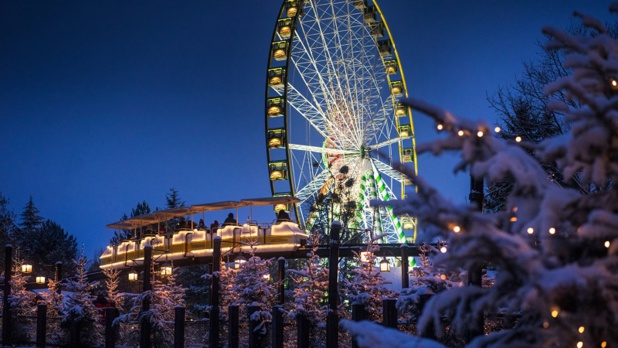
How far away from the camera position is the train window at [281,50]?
106 ft

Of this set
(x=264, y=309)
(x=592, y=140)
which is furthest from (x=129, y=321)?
(x=592, y=140)

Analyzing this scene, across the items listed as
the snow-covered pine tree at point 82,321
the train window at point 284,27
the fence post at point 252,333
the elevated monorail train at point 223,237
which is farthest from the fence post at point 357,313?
the train window at point 284,27

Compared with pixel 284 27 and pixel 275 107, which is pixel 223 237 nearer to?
pixel 275 107

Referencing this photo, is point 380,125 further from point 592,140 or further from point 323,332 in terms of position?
point 592,140

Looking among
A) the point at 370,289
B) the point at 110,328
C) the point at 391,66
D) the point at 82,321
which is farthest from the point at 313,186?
the point at 110,328

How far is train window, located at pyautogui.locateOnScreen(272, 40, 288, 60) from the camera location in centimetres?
3241

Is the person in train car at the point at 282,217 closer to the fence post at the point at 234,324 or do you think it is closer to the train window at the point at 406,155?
the fence post at the point at 234,324

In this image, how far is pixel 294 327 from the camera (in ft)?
56.7

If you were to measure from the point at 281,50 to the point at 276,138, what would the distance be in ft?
13.1

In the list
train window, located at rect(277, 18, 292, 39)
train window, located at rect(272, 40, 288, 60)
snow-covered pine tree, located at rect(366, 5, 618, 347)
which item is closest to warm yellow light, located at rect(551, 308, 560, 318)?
snow-covered pine tree, located at rect(366, 5, 618, 347)

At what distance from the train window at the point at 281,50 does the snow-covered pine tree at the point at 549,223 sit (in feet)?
93.7

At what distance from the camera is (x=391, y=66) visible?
3772cm

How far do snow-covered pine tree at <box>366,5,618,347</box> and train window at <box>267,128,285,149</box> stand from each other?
2750cm

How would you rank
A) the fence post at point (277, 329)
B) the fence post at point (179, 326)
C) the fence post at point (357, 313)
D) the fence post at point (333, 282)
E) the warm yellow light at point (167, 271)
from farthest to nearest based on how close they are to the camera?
1. the warm yellow light at point (167, 271)
2. the fence post at point (179, 326)
3. the fence post at point (277, 329)
4. the fence post at point (333, 282)
5. the fence post at point (357, 313)
